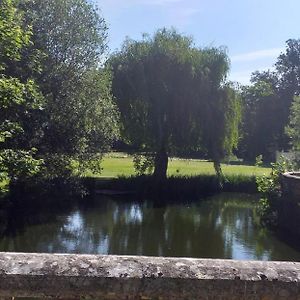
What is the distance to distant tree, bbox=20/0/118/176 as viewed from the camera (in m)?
19.2

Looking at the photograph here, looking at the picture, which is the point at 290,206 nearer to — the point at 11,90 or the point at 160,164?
the point at 160,164

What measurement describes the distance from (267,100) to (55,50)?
3888 cm

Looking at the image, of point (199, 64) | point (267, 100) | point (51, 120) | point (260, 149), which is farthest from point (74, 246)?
point (267, 100)

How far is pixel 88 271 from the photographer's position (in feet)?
6.36

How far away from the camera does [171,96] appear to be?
26.6 metres

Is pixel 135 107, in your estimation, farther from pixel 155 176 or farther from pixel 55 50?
pixel 55 50

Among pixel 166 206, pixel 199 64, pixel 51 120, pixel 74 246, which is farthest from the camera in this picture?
pixel 199 64

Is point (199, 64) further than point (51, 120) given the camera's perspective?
Yes

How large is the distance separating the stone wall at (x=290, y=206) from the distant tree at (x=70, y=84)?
7.84 m

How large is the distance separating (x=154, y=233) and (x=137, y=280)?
15485 millimetres

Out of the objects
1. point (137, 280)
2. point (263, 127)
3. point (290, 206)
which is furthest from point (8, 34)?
point (263, 127)

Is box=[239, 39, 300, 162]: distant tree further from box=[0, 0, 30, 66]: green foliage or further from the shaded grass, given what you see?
box=[0, 0, 30, 66]: green foliage

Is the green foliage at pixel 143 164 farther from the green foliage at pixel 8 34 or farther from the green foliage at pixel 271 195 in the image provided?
the green foliage at pixel 8 34

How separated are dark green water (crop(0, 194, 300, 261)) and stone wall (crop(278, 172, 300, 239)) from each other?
750 millimetres
